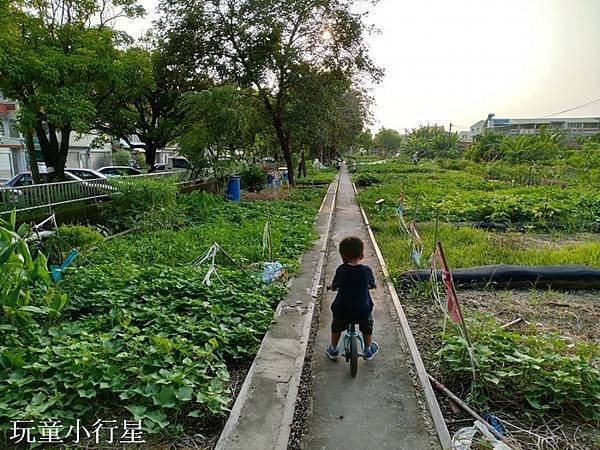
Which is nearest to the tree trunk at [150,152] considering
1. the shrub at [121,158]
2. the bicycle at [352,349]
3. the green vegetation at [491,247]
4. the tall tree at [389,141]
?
the green vegetation at [491,247]

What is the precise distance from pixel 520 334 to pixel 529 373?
42.0 inches

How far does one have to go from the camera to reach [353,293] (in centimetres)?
370

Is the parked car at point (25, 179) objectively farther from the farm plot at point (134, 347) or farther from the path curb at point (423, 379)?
the path curb at point (423, 379)

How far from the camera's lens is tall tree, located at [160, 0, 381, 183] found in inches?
668

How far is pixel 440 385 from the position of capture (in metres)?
3.46

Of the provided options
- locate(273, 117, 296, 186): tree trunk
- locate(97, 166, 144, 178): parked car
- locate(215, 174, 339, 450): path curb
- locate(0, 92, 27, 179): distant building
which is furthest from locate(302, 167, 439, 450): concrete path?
locate(0, 92, 27, 179): distant building

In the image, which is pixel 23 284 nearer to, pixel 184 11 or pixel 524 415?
pixel 524 415

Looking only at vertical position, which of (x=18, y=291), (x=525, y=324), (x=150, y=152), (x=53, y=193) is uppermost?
(x=150, y=152)

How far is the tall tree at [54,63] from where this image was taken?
35.0 ft

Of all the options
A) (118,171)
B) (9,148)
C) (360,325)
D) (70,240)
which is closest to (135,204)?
(70,240)

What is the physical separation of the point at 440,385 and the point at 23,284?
378 centimetres

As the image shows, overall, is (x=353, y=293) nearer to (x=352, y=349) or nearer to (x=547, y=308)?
(x=352, y=349)

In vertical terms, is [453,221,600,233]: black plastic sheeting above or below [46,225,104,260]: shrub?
below

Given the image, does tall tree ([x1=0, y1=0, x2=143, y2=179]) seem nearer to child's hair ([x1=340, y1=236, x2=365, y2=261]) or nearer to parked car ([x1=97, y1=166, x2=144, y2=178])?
parked car ([x1=97, y1=166, x2=144, y2=178])
